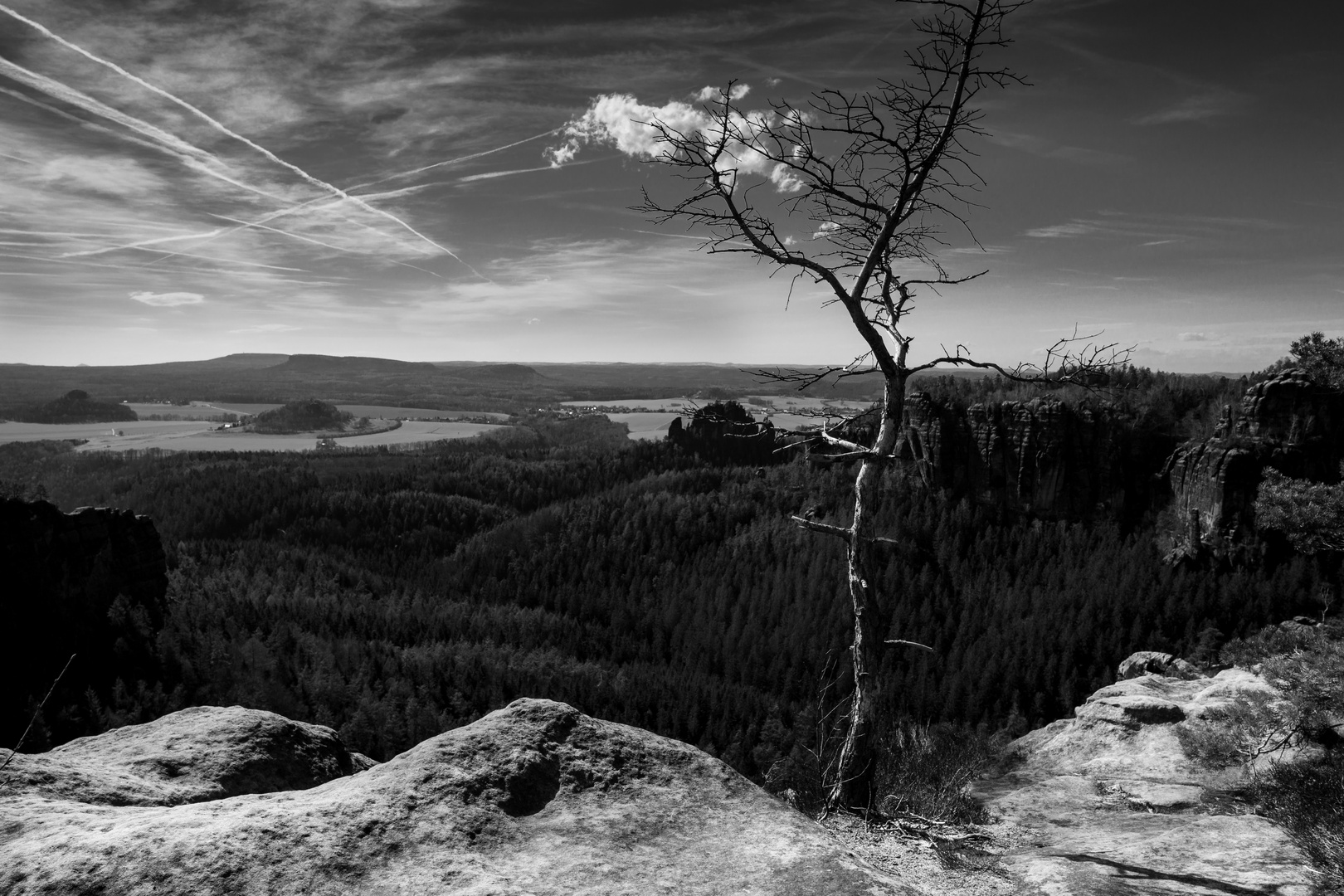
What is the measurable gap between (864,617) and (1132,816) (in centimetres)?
1206

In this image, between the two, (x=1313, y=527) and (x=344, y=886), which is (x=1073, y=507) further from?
(x=344, y=886)

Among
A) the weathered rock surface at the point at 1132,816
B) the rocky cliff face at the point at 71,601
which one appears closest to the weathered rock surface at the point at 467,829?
the weathered rock surface at the point at 1132,816

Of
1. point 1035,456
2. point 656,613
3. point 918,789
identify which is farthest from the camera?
point 1035,456

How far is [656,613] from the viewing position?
405ft

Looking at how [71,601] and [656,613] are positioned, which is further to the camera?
[656,613]

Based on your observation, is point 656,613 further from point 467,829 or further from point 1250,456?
point 467,829

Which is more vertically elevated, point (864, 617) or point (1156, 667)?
point (864, 617)

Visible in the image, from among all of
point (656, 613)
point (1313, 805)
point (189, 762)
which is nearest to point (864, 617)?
point (189, 762)

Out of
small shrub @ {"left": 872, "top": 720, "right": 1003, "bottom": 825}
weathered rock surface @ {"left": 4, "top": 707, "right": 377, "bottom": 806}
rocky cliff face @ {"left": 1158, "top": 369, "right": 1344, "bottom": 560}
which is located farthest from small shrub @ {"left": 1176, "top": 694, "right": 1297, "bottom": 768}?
rocky cliff face @ {"left": 1158, "top": 369, "right": 1344, "bottom": 560}

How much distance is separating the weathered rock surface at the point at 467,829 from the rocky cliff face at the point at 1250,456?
374 feet

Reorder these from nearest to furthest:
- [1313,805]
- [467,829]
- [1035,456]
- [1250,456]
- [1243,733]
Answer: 1. [467,829]
2. [1313,805]
3. [1243,733]
4. [1250,456]
5. [1035,456]

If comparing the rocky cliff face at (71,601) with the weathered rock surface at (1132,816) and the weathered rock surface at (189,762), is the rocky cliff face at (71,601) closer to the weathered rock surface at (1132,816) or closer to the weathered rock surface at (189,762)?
the weathered rock surface at (189,762)

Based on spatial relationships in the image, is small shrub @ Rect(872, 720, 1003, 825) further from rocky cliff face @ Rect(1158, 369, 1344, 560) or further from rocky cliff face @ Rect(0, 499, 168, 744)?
rocky cliff face @ Rect(1158, 369, 1344, 560)

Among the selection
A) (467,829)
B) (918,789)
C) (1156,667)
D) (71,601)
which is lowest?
(71,601)
